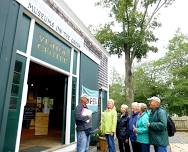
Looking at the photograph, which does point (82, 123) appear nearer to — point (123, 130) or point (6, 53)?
point (123, 130)

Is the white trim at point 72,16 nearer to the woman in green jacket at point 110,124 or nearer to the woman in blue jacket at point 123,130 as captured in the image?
the woman in green jacket at point 110,124

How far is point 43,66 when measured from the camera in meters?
7.30

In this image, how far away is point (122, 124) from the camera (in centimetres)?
636

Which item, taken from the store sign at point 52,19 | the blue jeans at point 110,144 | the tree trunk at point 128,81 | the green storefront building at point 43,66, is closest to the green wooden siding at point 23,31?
the green storefront building at point 43,66

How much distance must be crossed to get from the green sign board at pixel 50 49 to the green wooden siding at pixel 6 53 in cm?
92

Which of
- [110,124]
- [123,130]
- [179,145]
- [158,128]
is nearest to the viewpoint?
[158,128]

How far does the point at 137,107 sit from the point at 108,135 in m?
1.26

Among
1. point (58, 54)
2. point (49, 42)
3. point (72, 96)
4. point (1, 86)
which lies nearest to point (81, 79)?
point (72, 96)

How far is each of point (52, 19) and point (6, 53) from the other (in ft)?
7.17

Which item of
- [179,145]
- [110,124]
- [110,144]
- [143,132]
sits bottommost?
[179,145]

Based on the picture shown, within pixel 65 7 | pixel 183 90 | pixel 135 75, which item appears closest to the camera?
pixel 65 7

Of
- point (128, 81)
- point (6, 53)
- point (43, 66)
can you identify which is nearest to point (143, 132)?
point (6, 53)

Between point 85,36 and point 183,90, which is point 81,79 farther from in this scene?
point 183,90

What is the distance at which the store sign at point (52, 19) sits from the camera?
5565 millimetres
